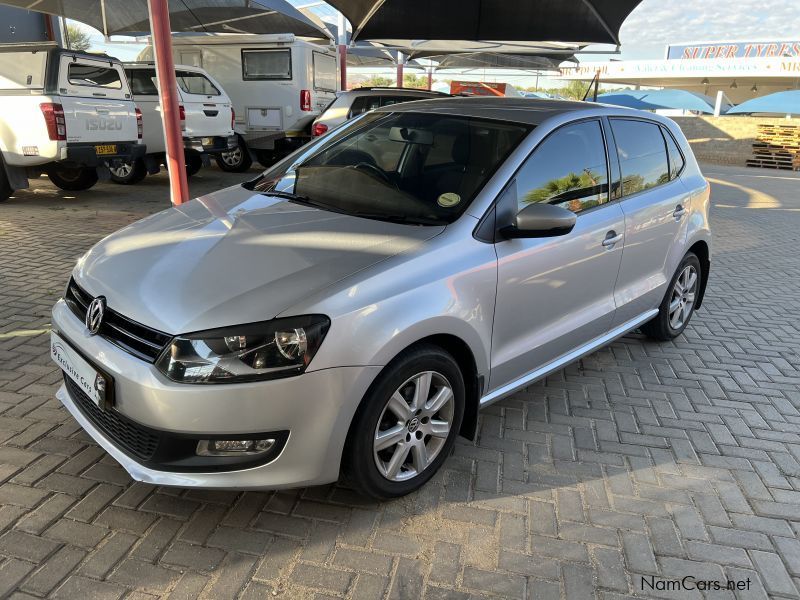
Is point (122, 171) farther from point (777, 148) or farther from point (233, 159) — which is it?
point (777, 148)

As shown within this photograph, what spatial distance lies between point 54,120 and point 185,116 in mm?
2792

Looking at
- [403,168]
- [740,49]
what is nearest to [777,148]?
[403,168]

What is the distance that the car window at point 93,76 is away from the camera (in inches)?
331

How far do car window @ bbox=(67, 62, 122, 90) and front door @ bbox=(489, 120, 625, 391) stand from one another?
7.71m

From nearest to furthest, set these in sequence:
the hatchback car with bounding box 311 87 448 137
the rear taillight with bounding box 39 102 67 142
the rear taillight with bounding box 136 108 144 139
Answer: the rear taillight with bounding box 39 102 67 142
the rear taillight with bounding box 136 108 144 139
the hatchback car with bounding box 311 87 448 137

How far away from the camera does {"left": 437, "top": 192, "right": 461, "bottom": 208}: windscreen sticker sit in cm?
286

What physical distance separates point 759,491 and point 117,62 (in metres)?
9.73

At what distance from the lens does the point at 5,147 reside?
8219 millimetres

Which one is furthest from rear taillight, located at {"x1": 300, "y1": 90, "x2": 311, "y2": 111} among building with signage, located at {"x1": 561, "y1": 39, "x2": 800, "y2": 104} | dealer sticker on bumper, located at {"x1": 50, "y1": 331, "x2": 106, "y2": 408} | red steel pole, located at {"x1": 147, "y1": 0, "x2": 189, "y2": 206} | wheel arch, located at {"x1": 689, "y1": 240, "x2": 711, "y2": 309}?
building with signage, located at {"x1": 561, "y1": 39, "x2": 800, "y2": 104}

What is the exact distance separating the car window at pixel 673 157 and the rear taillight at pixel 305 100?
10014 millimetres

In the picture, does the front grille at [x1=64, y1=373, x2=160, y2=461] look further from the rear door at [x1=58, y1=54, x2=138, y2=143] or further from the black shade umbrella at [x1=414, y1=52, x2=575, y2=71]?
the black shade umbrella at [x1=414, y1=52, x2=575, y2=71]

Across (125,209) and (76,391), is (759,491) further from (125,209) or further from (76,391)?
(125,209)

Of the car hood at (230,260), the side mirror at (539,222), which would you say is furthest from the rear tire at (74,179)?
the side mirror at (539,222)

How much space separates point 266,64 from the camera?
1313cm
